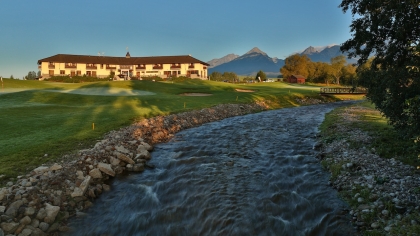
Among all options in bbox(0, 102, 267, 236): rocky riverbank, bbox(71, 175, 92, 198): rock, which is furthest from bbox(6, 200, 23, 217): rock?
bbox(71, 175, 92, 198): rock

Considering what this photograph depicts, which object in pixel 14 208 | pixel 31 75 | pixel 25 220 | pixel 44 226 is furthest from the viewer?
pixel 31 75

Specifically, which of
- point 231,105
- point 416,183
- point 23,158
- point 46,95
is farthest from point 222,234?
point 46,95

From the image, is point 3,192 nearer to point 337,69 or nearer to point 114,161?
point 114,161

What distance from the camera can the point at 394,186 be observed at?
9.73m

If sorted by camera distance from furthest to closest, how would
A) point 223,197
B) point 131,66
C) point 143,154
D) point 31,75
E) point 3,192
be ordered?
point 131,66 < point 31,75 < point 143,154 < point 223,197 < point 3,192

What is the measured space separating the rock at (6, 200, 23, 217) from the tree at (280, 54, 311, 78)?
468 ft

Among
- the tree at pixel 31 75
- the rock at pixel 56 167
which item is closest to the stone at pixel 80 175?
the rock at pixel 56 167

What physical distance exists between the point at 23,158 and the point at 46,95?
2863 cm

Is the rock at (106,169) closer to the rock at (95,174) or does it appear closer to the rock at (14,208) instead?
the rock at (95,174)

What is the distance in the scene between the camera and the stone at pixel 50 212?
8781 millimetres

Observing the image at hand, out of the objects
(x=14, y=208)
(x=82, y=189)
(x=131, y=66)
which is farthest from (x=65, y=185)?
(x=131, y=66)

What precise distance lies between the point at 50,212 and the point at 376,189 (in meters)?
12.0

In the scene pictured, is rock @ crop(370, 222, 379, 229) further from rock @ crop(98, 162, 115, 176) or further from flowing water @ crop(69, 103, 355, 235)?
rock @ crop(98, 162, 115, 176)

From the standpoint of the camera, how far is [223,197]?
10812 mm
